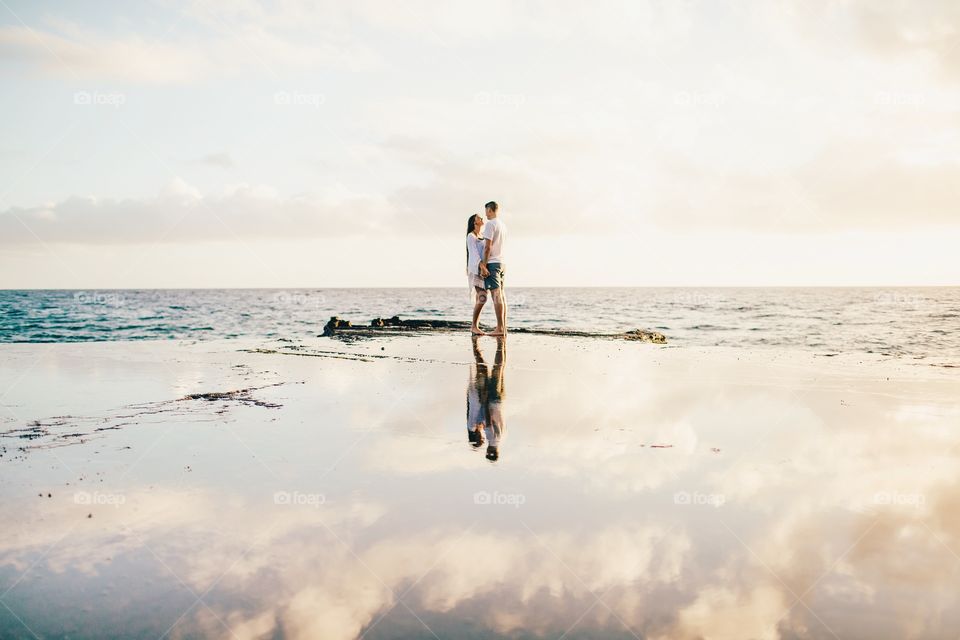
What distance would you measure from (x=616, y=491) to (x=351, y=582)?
1783 mm

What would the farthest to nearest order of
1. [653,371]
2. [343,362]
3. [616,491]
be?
[343,362] → [653,371] → [616,491]

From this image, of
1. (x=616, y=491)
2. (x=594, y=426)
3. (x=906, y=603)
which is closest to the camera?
(x=906, y=603)

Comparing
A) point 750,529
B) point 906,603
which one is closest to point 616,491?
point 750,529

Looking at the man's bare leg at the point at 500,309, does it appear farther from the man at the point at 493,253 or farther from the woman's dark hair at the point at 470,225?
the woman's dark hair at the point at 470,225

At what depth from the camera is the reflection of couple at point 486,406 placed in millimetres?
Result: 5000

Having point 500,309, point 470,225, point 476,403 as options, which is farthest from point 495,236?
point 476,403

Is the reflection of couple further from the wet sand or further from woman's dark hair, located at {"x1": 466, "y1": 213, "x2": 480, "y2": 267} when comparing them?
woman's dark hair, located at {"x1": 466, "y1": 213, "x2": 480, "y2": 267}

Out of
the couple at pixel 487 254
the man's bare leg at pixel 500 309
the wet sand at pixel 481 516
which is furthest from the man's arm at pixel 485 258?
the wet sand at pixel 481 516

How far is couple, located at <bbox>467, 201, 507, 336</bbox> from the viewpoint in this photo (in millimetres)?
12891

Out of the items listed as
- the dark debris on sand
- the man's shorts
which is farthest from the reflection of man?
the dark debris on sand

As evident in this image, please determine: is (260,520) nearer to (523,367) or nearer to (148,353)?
(523,367)

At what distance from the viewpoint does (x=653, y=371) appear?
30.0 ft

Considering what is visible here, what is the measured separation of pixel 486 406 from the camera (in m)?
6.33

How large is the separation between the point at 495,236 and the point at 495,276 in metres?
0.85
